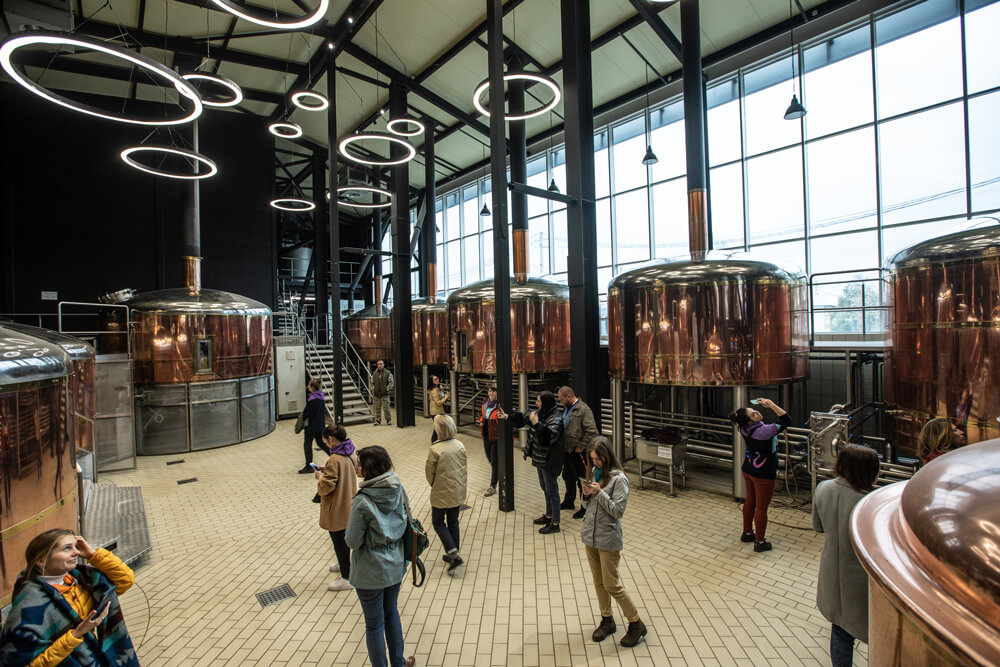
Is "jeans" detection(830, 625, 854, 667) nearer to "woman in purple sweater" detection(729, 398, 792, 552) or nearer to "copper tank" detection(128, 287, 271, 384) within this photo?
"woman in purple sweater" detection(729, 398, 792, 552)

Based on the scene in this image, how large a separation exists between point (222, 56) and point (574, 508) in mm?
15237

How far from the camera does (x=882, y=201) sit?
967 centimetres

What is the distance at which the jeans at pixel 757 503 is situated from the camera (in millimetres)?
4926

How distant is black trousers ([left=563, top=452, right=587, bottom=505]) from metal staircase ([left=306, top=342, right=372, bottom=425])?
835 cm

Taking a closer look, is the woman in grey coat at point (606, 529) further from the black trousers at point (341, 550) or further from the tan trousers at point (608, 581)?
the black trousers at point (341, 550)

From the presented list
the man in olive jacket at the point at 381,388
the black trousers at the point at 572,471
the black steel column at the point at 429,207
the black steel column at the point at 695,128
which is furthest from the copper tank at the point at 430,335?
the black trousers at the point at 572,471

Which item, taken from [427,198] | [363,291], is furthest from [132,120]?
[363,291]

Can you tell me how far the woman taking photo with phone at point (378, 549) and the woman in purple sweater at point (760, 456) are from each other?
371 cm

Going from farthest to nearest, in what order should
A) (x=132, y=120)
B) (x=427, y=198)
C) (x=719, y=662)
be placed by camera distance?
(x=427, y=198) < (x=132, y=120) < (x=719, y=662)

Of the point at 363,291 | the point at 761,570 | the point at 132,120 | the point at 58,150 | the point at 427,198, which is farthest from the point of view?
the point at 363,291

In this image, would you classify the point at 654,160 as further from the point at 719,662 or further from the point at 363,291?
the point at 363,291

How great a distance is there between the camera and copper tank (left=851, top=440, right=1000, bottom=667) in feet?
2.85

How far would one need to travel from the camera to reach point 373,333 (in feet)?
63.1

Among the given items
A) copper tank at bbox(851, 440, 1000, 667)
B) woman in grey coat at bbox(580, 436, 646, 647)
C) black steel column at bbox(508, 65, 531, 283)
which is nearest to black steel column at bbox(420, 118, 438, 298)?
black steel column at bbox(508, 65, 531, 283)
